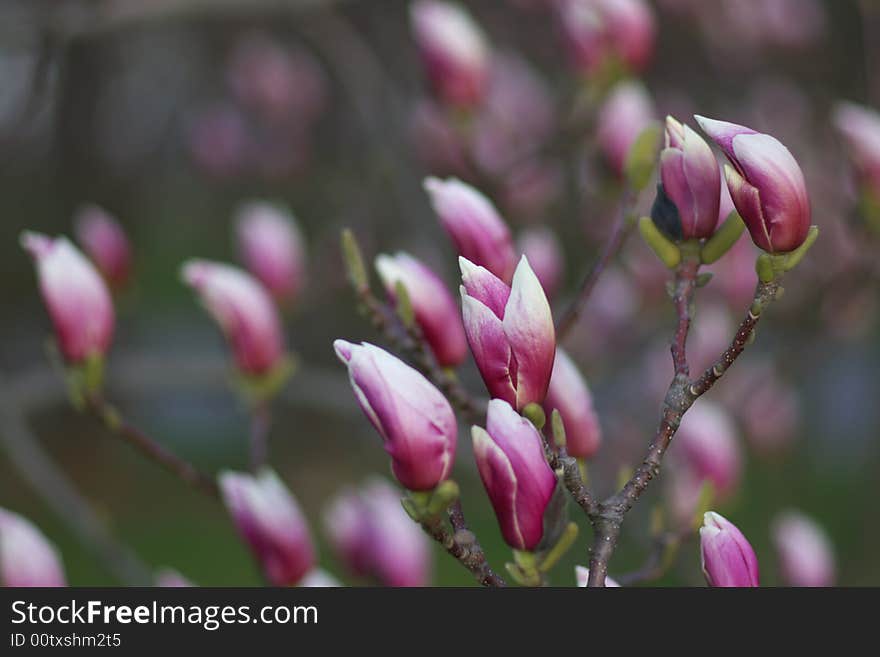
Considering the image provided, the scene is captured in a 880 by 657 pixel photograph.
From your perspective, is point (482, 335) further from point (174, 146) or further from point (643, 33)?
point (174, 146)

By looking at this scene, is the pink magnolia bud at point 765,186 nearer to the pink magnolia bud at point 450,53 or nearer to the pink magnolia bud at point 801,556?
the pink magnolia bud at point 801,556

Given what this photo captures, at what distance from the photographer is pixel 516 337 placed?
1093 mm

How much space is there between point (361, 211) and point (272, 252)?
97cm

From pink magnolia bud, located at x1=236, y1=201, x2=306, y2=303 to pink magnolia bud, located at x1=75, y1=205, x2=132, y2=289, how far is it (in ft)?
1.06

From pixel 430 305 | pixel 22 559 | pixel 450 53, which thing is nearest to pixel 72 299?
pixel 22 559

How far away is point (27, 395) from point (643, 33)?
1610 millimetres

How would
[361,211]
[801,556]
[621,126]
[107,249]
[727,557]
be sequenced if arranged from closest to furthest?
[727,557] → [801,556] → [621,126] → [107,249] → [361,211]

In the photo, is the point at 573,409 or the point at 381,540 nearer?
the point at 573,409

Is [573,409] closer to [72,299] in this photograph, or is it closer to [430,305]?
[430,305]

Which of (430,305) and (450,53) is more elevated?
(450,53)

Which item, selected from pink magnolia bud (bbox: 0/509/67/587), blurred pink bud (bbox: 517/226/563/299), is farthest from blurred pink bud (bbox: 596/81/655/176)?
pink magnolia bud (bbox: 0/509/67/587)

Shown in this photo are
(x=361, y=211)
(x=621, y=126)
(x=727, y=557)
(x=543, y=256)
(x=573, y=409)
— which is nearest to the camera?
(x=727, y=557)
